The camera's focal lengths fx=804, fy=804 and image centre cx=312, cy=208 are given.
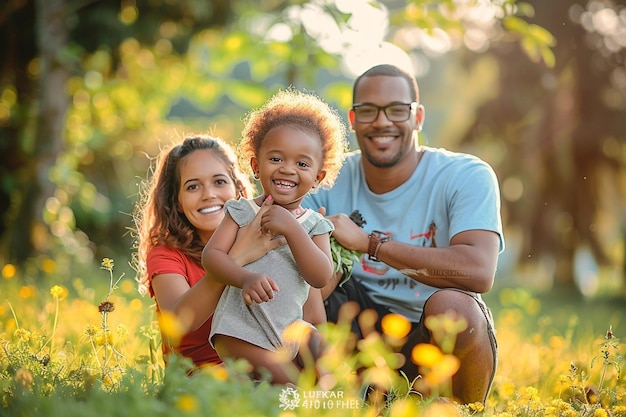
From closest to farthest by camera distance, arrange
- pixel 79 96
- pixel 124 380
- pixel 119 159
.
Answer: pixel 124 380 < pixel 79 96 < pixel 119 159

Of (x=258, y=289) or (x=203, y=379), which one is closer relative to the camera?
(x=203, y=379)

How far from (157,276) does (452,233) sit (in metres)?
1.28

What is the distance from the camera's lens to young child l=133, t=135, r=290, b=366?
3131 mm

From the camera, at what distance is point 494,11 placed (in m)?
4.60

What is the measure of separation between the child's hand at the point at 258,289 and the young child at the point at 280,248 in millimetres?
27

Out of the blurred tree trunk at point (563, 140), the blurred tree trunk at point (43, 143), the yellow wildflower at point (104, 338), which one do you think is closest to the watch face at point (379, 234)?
the yellow wildflower at point (104, 338)

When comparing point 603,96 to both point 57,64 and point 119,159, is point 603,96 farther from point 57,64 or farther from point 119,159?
point 57,64

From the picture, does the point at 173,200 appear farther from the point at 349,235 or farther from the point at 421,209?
the point at 421,209

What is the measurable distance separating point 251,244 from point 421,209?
120 centimetres

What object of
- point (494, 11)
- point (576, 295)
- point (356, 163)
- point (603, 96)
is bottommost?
point (576, 295)

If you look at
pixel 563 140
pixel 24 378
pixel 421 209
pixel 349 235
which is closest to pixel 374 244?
pixel 349 235

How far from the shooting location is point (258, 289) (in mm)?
2598

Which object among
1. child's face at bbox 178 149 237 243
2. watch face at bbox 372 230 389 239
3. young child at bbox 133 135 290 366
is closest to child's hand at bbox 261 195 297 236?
young child at bbox 133 135 290 366

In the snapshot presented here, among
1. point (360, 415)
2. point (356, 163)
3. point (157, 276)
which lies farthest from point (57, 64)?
point (360, 415)
